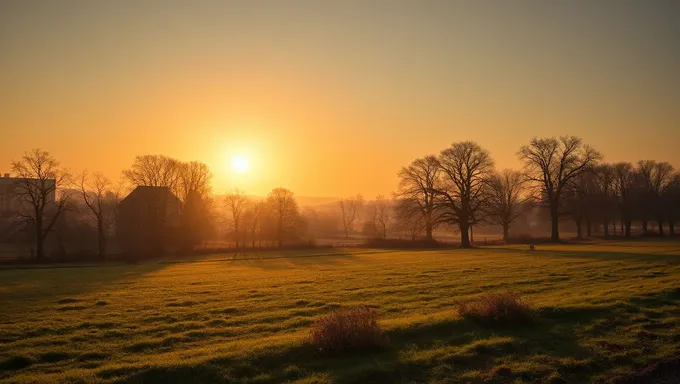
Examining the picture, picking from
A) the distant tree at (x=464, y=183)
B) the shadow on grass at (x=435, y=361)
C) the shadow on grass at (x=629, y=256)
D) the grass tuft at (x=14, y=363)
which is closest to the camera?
the shadow on grass at (x=435, y=361)

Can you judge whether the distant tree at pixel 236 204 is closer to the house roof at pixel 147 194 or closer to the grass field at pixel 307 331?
the house roof at pixel 147 194

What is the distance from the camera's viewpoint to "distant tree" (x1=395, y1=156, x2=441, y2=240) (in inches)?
2589

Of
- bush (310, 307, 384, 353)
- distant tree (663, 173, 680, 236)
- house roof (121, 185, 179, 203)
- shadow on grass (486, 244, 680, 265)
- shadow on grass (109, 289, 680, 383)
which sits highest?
house roof (121, 185, 179, 203)

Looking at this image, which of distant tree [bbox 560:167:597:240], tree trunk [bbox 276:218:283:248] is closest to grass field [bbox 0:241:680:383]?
distant tree [bbox 560:167:597:240]

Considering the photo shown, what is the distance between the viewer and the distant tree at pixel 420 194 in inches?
2589

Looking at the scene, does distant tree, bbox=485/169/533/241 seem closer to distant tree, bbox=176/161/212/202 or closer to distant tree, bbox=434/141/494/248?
distant tree, bbox=434/141/494/248

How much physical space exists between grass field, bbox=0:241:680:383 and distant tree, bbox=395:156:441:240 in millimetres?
40562

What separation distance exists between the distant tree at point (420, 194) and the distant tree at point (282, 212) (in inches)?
949

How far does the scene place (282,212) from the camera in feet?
269

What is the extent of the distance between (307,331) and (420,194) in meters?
55.1

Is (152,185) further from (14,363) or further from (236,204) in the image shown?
(14,363)

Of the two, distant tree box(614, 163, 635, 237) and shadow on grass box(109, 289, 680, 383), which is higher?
distant tree box(614, 163, 635, 237)

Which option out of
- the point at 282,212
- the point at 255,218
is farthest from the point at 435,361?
the point at 255,218

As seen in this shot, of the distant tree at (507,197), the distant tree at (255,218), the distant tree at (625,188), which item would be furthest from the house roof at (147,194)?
the distant tree at (625,188)
